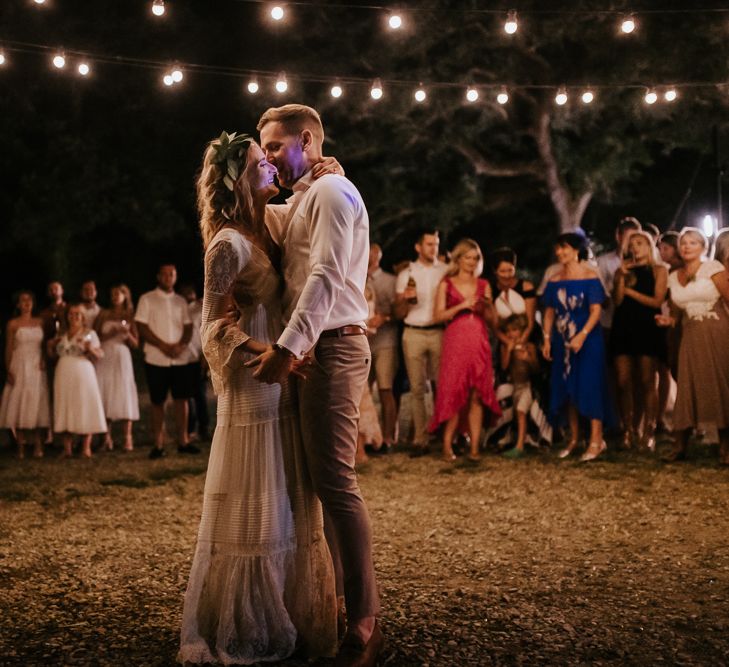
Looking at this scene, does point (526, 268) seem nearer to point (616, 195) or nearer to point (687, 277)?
point (616, 195)

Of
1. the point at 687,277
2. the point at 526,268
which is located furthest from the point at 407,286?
the point at 526,268

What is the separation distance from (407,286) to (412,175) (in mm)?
Result: 13309

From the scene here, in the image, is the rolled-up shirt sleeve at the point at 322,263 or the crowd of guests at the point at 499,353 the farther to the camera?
the crowd of guests at the point at 499,353

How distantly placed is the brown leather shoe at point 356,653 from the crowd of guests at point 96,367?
18.9ft

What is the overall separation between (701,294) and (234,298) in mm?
5313

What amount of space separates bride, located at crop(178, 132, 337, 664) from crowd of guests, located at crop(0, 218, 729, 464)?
474 centimetres

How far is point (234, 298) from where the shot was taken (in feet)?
11.5

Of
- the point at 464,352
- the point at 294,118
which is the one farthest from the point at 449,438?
the point at 294,118

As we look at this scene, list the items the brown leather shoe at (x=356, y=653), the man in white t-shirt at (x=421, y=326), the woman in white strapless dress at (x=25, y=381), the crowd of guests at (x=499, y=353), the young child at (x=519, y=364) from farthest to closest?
the woman in white strapless dress at (x=25, y=381) → the man in white t-shirt at (x=421, y=326) → the young child at (x=519, y=364) → the crowd of guests at (x=499, y=353) → the brown leather shoe at (x=356, y=653)

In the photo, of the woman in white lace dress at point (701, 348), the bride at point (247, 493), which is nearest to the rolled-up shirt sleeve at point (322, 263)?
the bride at point (247, 493)

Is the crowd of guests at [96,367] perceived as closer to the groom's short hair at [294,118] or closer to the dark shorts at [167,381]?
the dark shorts at [167,381]

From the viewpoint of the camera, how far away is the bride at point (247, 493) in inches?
135

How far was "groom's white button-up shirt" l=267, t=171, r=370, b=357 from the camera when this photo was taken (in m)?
3.21

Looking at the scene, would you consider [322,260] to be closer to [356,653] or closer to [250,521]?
[250,521]
